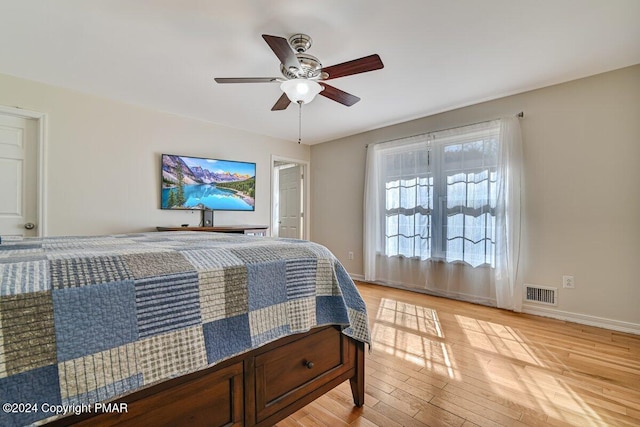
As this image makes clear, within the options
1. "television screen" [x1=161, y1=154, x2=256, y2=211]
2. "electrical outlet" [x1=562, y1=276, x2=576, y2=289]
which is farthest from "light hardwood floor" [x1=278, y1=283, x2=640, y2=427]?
"television screen" [x1=161, y1=154, x2=256, y2=211]

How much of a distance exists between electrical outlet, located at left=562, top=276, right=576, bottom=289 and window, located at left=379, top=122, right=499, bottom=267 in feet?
2.00

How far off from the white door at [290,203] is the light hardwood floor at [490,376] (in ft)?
9.55

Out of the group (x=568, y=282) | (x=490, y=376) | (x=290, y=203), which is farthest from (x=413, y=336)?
(x=290, y=203)

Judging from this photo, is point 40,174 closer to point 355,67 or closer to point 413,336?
point 355,67

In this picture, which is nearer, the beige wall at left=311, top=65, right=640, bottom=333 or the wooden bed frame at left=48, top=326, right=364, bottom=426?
the wooden bed frame at left=48, top=326, right=364, bottom=426

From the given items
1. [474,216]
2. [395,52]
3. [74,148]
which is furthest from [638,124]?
[74,148]

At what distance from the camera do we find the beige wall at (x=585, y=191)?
8.23ft

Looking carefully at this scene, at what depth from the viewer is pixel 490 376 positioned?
71.9 inches

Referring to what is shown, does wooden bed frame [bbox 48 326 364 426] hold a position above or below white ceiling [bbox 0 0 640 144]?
below

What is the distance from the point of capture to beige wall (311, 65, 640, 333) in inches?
98.7

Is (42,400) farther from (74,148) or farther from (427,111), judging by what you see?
(427,111)

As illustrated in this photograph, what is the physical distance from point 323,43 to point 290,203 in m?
3.53

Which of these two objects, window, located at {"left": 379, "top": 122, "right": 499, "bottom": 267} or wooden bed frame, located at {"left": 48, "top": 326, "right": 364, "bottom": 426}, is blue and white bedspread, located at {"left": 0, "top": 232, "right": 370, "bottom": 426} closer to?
wooden bed frame, located at {"left": 48, "top": 326, "right": 364, "bottom": 426}

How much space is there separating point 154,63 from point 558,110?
382 cm
